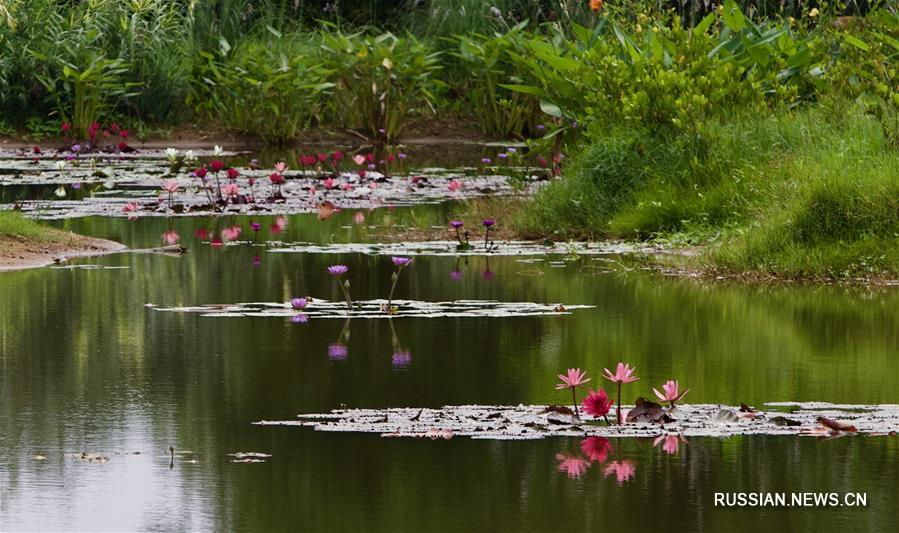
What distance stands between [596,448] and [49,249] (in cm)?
768

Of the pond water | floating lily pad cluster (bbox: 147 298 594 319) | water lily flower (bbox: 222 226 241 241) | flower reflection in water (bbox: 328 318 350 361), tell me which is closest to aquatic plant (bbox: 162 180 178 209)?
water lily flower (bbox: 222 226 241 241)

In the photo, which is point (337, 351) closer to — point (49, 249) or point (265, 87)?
point (49, 249)

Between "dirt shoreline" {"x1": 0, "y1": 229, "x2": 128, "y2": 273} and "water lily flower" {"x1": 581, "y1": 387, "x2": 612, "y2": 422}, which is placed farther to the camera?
"dirt shoreline" {"x1": 0, "y1": 229, "x2": 128, "y2": 273}

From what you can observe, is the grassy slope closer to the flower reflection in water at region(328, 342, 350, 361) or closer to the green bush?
the flower reflection in water at region(328, 342, 350, 361)

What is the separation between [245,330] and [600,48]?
6.71m

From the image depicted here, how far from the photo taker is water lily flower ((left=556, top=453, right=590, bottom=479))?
6.20 metres

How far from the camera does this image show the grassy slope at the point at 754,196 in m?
11.8

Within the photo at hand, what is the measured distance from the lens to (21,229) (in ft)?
44.1

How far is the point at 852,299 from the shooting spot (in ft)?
35.5

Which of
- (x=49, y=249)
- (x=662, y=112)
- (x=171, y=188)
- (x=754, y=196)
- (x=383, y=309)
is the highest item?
(x=662, y=112)

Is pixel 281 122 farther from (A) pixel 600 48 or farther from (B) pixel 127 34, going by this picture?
(A) pixel 600 48

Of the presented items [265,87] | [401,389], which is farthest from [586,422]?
[265,87]

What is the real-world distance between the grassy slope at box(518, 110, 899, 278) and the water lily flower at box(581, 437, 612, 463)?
17.5ft

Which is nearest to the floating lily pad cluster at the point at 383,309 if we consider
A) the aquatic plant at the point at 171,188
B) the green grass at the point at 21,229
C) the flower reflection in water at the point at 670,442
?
the green grass at the point at 21,229
